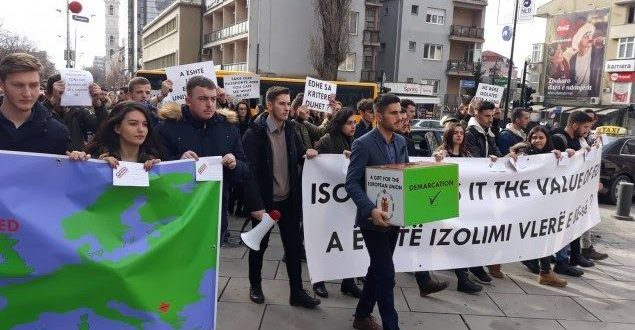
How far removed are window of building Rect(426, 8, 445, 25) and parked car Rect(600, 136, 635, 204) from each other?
38599 mm

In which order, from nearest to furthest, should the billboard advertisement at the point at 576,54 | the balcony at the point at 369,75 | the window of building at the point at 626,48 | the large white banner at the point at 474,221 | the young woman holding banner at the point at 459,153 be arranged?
1. the large white banner at the point at 474,221
2. the young woman holding banner at the point at 459,153
3. the balcony at the point at 369,75
4. the window of building at the point at 626,48
5. the billboard advertisement at the point at 576,54

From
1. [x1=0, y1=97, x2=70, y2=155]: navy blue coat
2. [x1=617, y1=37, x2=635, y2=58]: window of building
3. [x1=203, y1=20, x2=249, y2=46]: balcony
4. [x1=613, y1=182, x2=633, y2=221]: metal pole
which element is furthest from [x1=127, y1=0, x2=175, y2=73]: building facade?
[x1=0, y1=97, x2=70, y2=155]: navy blue coat

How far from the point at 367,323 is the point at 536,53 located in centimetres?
5718

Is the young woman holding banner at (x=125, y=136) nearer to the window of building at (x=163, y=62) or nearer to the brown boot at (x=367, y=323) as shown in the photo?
the brown boot at (x=367, y=323)

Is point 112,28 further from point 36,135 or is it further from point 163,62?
point 36,135

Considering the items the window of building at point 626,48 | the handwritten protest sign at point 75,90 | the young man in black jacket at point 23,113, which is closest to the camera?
the young man in black jacket at point 23,113

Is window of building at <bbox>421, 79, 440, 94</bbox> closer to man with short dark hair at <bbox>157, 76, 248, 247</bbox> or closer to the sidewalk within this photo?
the sidewalk

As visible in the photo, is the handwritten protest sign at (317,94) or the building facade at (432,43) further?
the building facade at (432,43)

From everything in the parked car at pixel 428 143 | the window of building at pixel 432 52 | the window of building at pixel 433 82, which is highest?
the window of building at pixel 432 52

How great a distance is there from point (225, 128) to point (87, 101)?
2042 millimetres

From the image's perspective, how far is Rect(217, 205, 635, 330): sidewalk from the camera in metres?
4.60

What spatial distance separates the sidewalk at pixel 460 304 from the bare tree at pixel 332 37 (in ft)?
106

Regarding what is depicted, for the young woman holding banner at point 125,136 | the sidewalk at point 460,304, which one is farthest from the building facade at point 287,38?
the young woman holding banner at point 125,136

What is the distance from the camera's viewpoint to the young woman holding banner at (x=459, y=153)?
547 centimetres
